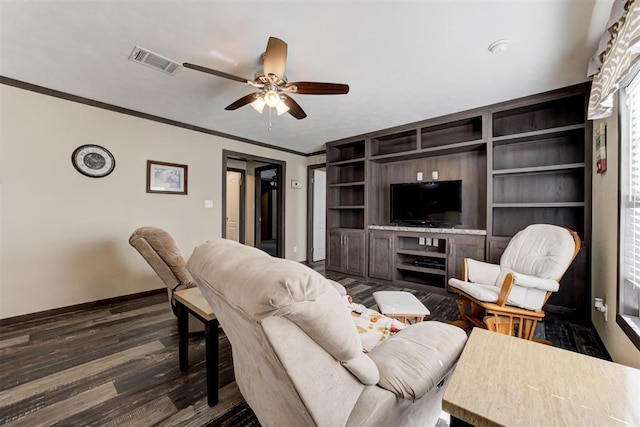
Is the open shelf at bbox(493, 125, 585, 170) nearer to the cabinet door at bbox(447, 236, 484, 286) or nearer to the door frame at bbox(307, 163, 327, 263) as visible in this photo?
the cabinet door at bbox(447, 236, 484, 286)

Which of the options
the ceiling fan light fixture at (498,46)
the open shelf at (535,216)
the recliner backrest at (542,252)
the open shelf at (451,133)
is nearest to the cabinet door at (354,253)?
the open shelf at (451,133)

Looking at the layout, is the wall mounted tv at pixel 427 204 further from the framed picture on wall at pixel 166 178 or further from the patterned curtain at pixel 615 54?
the framed picture on wall at pixel 166 178

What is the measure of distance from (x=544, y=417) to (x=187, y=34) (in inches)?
104

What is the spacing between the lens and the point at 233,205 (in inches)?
264

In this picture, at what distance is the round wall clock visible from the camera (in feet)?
9.74

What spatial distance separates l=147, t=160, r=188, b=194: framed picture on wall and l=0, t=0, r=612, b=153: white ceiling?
81 centimetres

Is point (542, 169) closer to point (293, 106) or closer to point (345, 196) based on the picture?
point (293, 106)

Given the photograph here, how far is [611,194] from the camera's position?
6.54 feet

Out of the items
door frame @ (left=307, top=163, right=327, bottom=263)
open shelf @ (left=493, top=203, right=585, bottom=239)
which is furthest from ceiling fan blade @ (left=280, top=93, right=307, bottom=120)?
door frame @ (left=307, top=163, right=327, bottom=263)

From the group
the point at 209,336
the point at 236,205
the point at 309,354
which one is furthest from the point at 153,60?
the point at 236,205

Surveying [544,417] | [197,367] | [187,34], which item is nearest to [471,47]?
[187,34]

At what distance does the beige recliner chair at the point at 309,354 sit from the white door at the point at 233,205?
5.57 meters

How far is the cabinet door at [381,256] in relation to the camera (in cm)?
397

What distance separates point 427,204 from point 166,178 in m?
3.61
